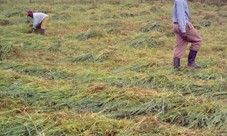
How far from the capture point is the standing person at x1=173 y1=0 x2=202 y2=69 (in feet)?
20.4

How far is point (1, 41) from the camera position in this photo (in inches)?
334

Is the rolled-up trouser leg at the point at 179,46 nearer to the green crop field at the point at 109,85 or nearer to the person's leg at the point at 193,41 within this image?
the person's leg at the point at 193,41

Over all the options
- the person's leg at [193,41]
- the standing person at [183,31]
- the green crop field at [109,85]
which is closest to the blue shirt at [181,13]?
the standing person at [183,31]

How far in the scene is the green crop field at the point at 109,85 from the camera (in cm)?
391

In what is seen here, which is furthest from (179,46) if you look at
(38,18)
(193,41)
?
(38,18)

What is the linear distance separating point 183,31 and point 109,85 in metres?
1.58

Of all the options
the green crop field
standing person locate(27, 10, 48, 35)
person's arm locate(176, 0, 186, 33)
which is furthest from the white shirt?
person's arm locate(176, 0, 186, 33)

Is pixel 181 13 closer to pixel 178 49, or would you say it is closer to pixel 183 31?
pixel 183 31

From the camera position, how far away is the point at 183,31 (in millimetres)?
6191

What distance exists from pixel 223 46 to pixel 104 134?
5.52 metres

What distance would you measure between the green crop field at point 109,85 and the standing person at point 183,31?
0.88 ft

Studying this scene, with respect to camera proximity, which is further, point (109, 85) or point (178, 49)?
point (178, 49)

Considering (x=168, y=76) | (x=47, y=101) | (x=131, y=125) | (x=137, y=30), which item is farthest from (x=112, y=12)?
(x=131, y=125)

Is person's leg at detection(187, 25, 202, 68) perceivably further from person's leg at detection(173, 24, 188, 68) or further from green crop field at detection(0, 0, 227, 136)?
green crop field at detection(0, 0, 227, 136)
